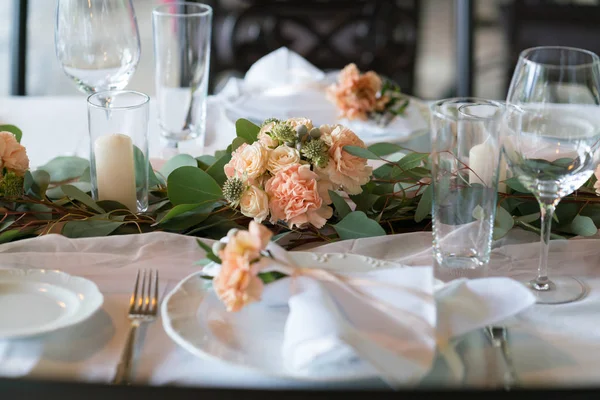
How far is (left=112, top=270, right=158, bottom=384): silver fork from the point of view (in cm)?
69

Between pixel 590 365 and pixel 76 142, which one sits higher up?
pixel 76 142

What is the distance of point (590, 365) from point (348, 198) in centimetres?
42

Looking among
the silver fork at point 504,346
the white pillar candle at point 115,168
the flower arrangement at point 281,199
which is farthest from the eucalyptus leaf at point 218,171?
the silver fork at point 504,346

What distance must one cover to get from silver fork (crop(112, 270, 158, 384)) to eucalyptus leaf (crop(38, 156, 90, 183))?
0.34m

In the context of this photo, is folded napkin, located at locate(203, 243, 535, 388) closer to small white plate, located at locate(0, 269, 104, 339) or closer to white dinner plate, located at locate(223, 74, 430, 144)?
small white plate, located at locate(0, 269, 104, 339)

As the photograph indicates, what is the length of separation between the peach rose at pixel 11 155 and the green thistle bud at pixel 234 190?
0.94 ft

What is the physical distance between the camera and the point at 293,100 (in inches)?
61.4

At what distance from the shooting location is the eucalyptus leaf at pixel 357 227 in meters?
0.96

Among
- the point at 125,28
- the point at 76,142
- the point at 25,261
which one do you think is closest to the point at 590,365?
the point at 25,261

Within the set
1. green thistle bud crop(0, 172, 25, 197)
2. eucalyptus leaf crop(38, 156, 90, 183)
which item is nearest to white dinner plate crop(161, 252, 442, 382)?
green thistle bud crop(0, 172, 25, 197)

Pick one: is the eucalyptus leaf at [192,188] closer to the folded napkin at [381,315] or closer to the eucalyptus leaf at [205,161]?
the eucalyptus leaf at [205,161]

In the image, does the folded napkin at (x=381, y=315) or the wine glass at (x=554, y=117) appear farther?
the wine glass at (x=554, y=117)

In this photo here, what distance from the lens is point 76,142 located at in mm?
1438

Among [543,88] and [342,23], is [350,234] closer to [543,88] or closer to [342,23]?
[543,88]
